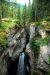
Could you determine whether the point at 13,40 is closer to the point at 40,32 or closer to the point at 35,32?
the point at 35,32

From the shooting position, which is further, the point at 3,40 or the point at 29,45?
the point at 29,45

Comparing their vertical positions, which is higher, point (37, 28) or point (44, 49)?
point (37, 28)

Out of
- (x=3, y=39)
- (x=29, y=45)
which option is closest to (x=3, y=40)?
(x=3, y=39)

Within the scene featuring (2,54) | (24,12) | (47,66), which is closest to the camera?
(47,66)

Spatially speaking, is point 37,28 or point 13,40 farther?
point 13,40

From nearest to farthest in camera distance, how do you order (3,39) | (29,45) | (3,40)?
(3,40) → (3,39) → (29,45)

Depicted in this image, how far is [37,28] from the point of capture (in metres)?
21.1

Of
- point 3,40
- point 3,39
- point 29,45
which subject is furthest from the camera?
point 29,45

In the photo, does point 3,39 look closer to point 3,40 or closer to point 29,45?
point 3,40

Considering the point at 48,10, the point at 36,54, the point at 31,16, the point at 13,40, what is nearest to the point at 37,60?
the point at 36,54

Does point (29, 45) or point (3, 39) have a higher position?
point (3, 39)

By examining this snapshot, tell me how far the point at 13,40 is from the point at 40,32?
166 inches

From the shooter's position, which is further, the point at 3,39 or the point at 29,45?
the point at 29,45

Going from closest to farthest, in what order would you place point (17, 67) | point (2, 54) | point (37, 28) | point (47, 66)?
point (47, 66) < point (2, 54) < point (37, 28) < point (17, 67)
